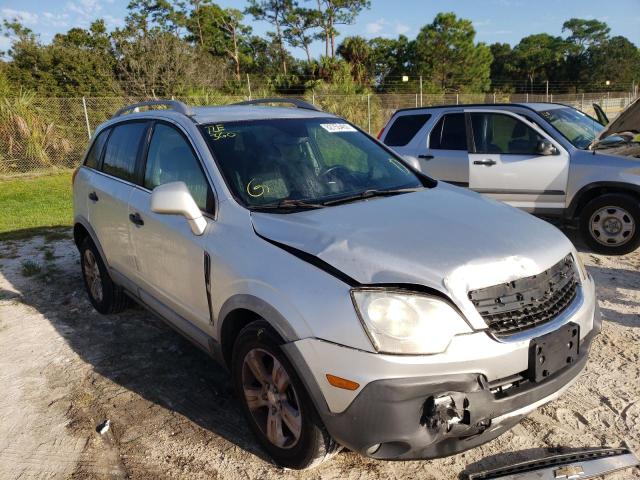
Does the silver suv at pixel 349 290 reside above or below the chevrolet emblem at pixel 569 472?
above

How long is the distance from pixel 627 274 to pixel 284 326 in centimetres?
441

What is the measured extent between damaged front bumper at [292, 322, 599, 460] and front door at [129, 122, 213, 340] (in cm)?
121

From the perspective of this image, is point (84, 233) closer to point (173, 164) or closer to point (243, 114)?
point (173, 164)

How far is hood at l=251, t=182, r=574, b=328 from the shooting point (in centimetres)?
216

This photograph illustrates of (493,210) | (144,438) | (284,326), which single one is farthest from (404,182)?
(144,438)

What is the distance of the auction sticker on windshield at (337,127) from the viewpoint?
12.0ft

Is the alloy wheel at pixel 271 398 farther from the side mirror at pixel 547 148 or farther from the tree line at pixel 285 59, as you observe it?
the tree line at pixel 285 59

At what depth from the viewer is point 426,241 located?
2.36 m

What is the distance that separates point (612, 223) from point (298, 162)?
14.4 feet

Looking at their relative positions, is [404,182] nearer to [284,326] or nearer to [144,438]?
[284,326]

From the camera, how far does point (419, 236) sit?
2.40m

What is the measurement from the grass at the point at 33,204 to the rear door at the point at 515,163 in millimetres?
6524

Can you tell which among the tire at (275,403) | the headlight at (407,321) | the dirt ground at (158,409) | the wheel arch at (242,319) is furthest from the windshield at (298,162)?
the dirt ground at (158,409)

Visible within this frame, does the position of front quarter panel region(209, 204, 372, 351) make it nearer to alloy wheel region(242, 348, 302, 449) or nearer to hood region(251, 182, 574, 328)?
hood region(251, 182, 574, 328)
